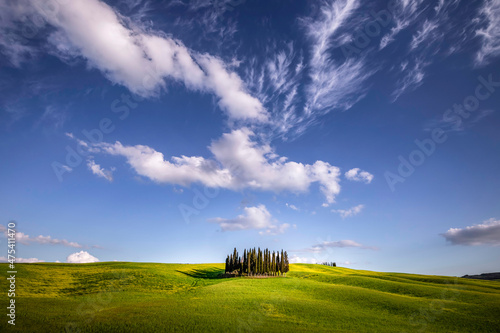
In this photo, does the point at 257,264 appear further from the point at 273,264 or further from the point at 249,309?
the point at 249,309

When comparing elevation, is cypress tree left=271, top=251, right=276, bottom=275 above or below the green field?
above

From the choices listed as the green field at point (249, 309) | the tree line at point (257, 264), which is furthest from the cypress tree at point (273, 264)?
the green field at point (249, 309)

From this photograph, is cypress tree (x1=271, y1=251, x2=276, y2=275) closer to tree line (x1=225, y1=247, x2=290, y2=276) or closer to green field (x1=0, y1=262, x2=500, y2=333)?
tree line (x1=225, y1=247, x2=290, y2=276)

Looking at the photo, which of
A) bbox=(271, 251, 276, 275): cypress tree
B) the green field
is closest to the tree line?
bbox=(271, 251, 276, 275): cypress tree

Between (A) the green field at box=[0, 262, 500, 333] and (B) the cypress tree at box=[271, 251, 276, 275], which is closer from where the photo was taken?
(A) the green field at box=[0, 262, 500, 333]

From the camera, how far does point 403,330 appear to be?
2891 cm

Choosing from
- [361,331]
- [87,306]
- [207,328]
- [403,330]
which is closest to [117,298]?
[87,306]

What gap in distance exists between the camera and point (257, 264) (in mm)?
76188

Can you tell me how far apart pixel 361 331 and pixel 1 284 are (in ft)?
208

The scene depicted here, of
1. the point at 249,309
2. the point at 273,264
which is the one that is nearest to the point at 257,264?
the point at 273,264

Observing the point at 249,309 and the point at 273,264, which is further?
the point at 273,264

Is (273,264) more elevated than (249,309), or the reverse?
(273,264)

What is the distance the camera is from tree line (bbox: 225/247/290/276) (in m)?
75.8

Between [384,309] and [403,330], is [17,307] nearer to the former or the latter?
[403,330]
